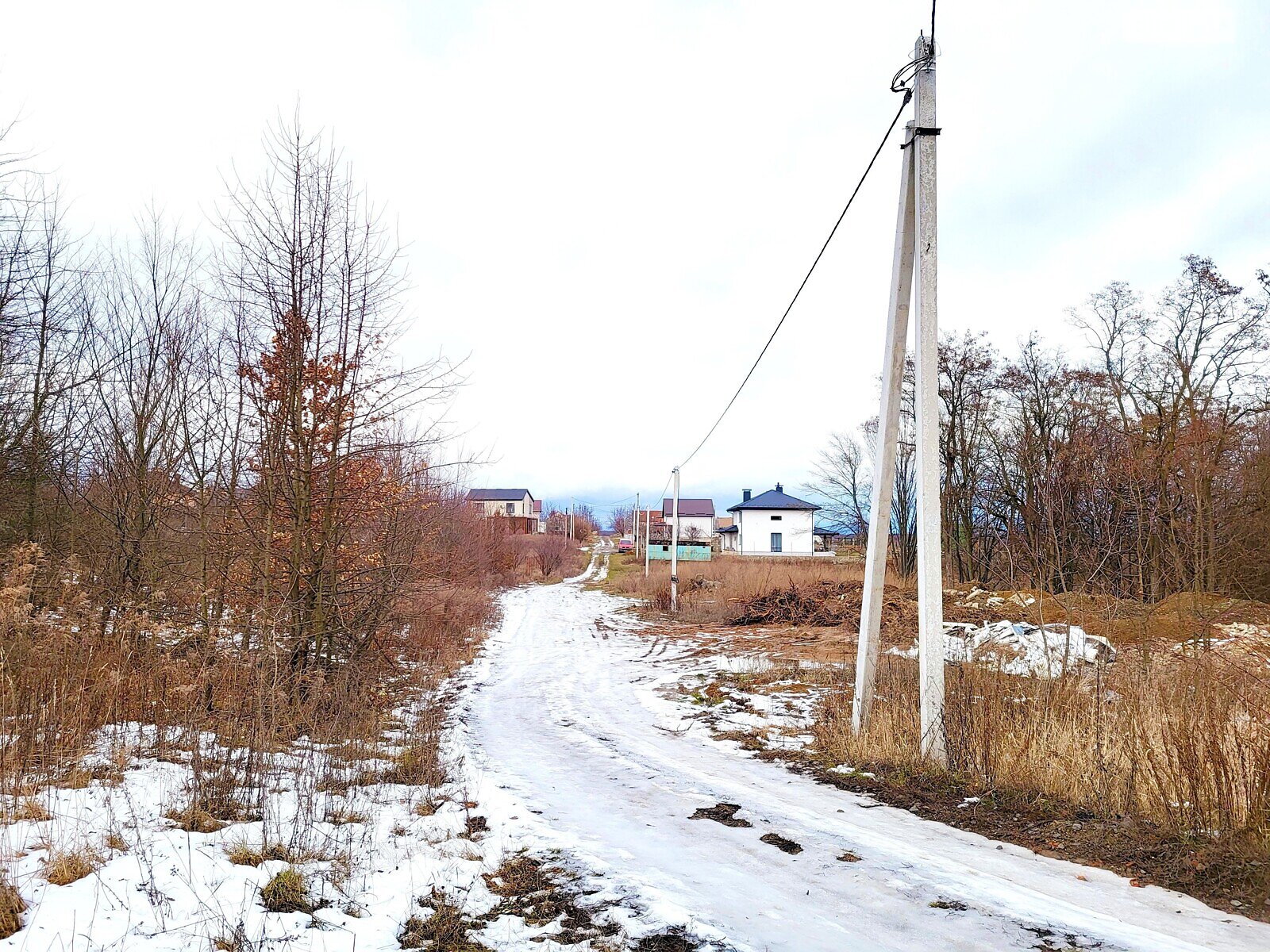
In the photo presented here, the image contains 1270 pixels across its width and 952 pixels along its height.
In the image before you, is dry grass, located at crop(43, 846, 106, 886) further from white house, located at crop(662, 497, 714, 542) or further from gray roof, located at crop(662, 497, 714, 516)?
gray roof, located at crop(662, 497, 714, 516)

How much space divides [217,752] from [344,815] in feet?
5.18

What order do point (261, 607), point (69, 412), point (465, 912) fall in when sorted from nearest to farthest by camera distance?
point (465, 912), point (261, 607), point (69, 412)

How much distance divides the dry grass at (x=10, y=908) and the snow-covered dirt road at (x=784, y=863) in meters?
2.66

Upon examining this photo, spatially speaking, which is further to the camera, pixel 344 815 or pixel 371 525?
pixel 371 525

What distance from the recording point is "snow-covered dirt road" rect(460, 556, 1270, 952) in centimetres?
344

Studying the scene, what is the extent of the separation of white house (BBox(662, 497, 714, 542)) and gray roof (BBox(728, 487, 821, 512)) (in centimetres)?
905

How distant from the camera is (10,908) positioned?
3287mm

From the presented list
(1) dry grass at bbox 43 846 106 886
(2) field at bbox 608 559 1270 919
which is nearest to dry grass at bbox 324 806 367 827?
(1) dry grass at bbox 43 846 106 886

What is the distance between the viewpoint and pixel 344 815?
5066 mm

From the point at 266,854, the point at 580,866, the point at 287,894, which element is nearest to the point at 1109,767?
the point at 580,866

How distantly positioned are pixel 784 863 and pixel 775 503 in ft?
189

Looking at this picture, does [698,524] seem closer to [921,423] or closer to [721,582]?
[721,582]

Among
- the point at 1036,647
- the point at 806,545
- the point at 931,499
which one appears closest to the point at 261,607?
the point at 931,499

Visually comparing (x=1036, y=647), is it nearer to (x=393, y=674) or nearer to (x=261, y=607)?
(x=393, y=674)
